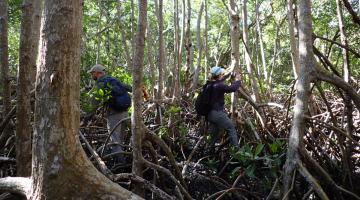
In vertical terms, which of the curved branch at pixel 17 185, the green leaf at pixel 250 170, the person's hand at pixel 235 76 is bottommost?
the green leaf at pixel 250 170

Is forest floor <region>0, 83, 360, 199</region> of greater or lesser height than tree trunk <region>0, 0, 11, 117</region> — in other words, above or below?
below

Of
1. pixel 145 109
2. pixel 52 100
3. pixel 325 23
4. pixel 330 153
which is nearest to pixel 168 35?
pixel 325 23

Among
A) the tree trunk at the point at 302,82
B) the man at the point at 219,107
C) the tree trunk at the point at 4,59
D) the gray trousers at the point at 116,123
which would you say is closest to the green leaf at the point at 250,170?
the tree trunk at the point at 302,82

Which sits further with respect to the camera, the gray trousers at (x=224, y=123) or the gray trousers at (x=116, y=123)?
the gray trousers at (x=224, y=123)

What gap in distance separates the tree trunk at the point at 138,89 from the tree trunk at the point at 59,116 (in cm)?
95

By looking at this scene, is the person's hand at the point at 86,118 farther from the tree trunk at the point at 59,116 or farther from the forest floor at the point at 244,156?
the tree trunk at the point at 59,116

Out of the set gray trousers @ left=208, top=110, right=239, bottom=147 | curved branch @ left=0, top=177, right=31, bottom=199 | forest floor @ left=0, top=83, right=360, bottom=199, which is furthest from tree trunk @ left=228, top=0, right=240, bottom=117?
curved branch @ left=0, top=177, right=31, bottom=199

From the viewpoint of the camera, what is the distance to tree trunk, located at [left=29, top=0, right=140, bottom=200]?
1835 mm

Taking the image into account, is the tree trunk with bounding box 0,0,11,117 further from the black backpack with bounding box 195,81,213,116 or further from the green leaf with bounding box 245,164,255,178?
the green leaf with bounding box 245,164,255,178

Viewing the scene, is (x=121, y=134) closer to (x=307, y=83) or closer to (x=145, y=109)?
(x=145, y=109)

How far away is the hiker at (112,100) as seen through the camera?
13.2ft

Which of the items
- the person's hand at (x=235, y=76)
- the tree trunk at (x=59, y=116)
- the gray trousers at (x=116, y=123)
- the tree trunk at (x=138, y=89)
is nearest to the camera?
the tree trunk at (x=59, y=116)

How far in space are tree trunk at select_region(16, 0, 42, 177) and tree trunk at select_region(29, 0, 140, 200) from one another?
33.2 inches

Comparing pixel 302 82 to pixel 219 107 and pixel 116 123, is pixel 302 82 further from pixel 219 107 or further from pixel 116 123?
pixel 116 123
